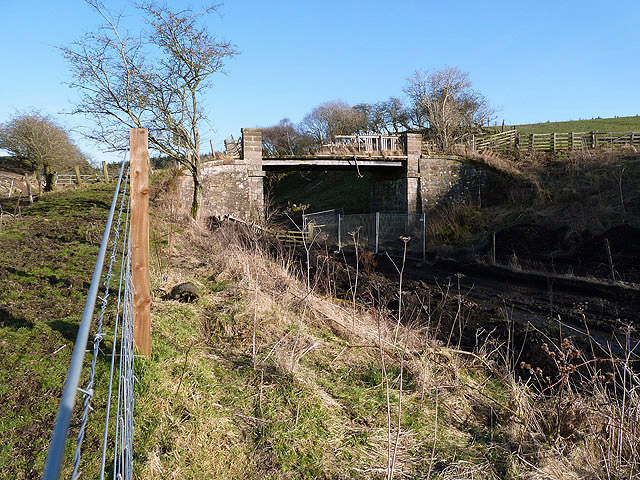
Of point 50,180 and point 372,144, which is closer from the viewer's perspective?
point 372,144

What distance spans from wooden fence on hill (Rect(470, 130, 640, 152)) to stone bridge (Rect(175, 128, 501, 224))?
9.12 ft

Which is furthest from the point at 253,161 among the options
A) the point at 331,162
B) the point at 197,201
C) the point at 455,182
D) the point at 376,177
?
the point at 455,182

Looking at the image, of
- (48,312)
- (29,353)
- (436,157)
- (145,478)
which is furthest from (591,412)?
(436,157)

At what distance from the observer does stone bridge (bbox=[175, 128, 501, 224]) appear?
22.0m

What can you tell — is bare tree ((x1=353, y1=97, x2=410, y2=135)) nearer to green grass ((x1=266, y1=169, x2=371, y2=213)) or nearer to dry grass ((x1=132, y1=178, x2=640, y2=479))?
green grass ((x1=266, y1=169, x2=371, y2=213))

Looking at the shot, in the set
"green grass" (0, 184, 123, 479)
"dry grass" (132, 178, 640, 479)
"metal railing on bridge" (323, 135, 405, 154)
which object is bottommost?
"dry grass" (132, 178, 640, 479)

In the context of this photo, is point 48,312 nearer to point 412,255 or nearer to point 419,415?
point 419,415

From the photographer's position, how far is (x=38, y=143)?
28.7 metres

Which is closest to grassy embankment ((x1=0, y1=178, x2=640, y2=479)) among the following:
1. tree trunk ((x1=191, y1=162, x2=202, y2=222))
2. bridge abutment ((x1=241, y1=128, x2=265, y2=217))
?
tree trunk ((x1=191, y1=162, x2=202, y2=222))

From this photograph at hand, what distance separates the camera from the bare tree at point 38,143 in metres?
28.5

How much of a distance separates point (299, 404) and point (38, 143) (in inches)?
1203

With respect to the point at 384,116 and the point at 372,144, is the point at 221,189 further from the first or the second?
the point at 384,116

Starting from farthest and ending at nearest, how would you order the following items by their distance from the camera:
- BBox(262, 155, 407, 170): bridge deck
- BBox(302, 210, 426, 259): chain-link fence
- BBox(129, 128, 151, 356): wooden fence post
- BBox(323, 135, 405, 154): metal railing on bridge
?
BBox(323, 135, 405, 154): metal railing on bridge
BBox(262, 155, 407, 170): bridge deck
BBox(302, 210, 426, 259): chain-link fence
BBox(129, 128, 151, 356): wooden fence post

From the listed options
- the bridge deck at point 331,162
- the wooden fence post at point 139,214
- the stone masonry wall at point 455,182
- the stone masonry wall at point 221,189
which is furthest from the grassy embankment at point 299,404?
the stone masonry wall at point 455,182
